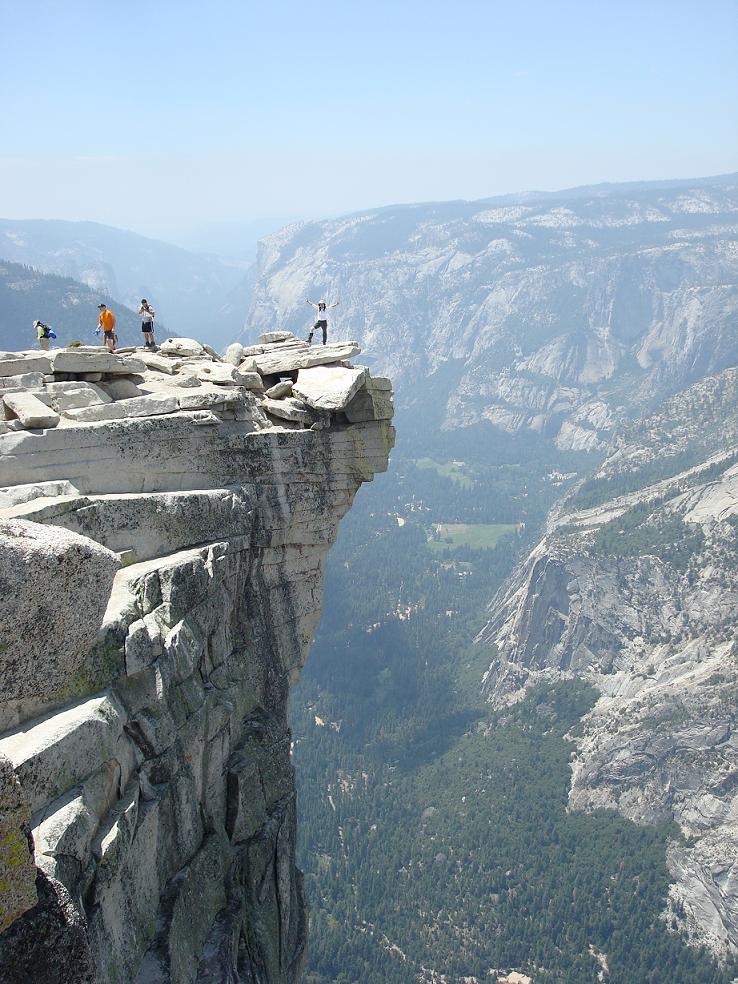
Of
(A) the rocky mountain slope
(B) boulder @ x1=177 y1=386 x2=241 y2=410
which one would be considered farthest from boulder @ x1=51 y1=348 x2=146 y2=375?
(A) the rocky mountain slope

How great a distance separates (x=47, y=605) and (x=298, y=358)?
1475cm

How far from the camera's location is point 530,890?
105438mm

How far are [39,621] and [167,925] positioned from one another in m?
6.90

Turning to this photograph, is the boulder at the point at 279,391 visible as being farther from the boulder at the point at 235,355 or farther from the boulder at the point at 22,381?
the boulder at the point at 22,381

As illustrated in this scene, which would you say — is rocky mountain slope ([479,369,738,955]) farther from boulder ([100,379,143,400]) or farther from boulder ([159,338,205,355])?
boulder ([100,379,143,400])

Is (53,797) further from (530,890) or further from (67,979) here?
(530,890)

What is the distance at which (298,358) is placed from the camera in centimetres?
2598

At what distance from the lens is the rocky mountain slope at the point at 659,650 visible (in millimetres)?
108812

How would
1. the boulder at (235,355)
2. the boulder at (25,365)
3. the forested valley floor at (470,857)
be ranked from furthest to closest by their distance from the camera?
the forested valley floor at (470,857) → the boulder at (235,355) → the boulder at (25,365)

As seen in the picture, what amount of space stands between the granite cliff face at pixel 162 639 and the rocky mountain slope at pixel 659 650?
98369 mm

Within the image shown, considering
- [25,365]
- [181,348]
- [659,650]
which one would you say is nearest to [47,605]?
[25,365]

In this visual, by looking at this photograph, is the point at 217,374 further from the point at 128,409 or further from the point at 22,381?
the point at 22,381

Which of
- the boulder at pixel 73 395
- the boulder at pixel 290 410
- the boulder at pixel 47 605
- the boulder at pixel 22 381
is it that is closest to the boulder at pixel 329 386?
the boulder at pixel 290 410

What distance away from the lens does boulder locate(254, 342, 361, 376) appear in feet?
84.7
